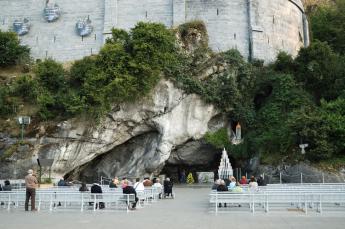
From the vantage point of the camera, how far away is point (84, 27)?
40.5 m

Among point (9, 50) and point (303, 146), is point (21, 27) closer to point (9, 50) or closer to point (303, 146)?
point (9, 50)

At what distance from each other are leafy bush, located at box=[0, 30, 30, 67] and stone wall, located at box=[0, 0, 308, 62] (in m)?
4.20

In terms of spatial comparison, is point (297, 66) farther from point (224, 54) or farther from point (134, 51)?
point (134, 51)

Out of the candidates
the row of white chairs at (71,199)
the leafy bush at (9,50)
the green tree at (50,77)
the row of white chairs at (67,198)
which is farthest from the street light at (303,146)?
the leafy bush at (9,50)

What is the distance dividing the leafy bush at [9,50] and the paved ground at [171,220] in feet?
83.5

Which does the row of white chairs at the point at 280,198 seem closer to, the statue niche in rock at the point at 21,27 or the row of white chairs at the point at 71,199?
the row of white chairs at the point at 71,199

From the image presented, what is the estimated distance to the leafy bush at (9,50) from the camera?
35656mm

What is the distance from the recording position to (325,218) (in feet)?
38.4

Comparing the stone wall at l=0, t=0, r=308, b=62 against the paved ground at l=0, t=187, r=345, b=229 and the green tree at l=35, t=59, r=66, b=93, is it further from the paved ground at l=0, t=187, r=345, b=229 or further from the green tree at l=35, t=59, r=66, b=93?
the paved ground at l=0, t=187, r=345, b=229

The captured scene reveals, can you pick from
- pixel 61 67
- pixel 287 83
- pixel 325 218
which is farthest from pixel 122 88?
pixel 325 218

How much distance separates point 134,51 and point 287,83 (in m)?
12.7

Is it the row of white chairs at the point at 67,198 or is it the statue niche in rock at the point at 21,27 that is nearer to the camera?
the row of white chairs at the point at 67,198

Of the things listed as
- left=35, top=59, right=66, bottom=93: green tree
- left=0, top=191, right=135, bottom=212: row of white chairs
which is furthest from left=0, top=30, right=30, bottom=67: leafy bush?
left=0, top=191, right=135, bottom=212: row of white chairs

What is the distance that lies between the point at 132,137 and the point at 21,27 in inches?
683
